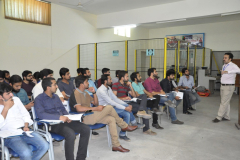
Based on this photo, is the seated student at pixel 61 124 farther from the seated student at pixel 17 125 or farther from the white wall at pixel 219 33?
the white wall at pixel 219 33

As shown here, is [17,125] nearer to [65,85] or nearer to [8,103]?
[8,103]

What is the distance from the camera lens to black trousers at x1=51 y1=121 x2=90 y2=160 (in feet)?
8.02

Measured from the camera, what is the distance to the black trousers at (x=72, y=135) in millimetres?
2443

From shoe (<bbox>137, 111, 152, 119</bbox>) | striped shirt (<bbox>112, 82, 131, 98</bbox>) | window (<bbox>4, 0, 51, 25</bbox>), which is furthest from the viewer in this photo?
window (<bbox>4, 0, 51, 25</bbox>)

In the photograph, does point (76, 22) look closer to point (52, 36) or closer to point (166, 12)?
point (52, 36)

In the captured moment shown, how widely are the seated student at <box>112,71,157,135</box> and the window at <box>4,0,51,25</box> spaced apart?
430cm

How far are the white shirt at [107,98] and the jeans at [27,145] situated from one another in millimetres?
1377

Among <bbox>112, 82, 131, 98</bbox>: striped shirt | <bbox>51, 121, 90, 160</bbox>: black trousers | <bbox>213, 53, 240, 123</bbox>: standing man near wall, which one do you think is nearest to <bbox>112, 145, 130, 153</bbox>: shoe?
<bbox>51, 121, 90, 160</bbox>: black trousers

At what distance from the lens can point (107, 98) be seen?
3.49m

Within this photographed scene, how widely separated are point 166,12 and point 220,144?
5315 mm

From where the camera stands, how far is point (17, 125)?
7.85 feet

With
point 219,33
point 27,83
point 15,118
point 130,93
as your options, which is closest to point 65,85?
point 27,83

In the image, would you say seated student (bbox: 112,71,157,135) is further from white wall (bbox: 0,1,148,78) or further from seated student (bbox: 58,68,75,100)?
white wall (bbox: 0,1,148,78)

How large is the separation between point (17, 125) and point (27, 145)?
328 millimetres
